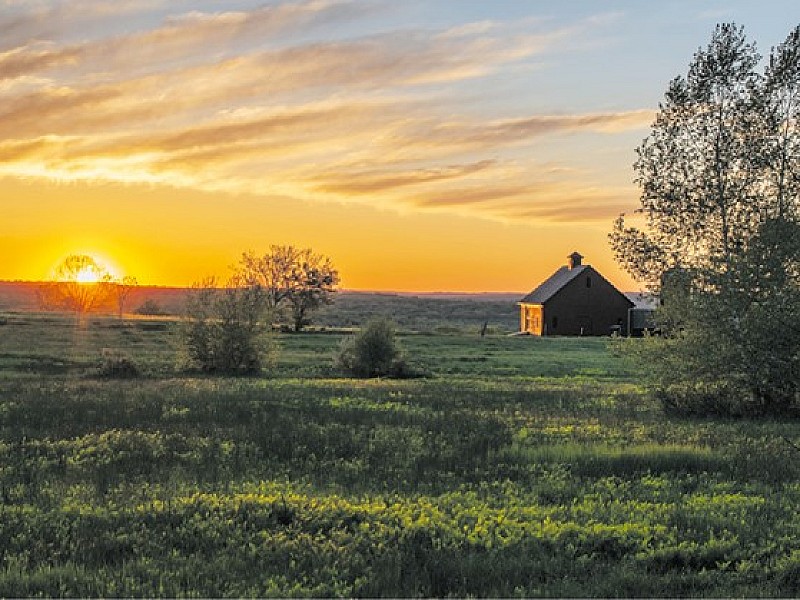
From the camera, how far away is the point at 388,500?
38.6ft

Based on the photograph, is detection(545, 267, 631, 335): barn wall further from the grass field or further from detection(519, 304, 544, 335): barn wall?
the grass field

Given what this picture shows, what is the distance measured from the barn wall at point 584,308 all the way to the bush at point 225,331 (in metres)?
59.2

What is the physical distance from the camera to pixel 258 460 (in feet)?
50.4

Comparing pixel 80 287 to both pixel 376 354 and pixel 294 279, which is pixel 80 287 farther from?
pixel 376 354

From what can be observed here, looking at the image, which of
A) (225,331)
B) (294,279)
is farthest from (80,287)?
(225,331)

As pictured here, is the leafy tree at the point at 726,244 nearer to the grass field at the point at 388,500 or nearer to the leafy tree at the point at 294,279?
the grass field at the point at 388,500

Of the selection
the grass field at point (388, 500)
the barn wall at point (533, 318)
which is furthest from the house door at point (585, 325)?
the grass field at point (388, 500)

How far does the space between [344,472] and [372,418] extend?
25.4 feet

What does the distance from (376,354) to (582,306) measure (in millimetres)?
59338

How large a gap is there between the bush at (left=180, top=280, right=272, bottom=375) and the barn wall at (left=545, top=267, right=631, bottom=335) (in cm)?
5919

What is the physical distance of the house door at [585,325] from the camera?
98625mm

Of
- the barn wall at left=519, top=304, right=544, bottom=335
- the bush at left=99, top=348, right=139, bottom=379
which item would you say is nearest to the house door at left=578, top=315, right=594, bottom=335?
the barn wall at left=519, top=304, right=544, bottom=335

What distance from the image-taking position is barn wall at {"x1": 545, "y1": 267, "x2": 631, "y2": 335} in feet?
322

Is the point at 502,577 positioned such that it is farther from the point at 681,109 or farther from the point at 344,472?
the point at 681,109
